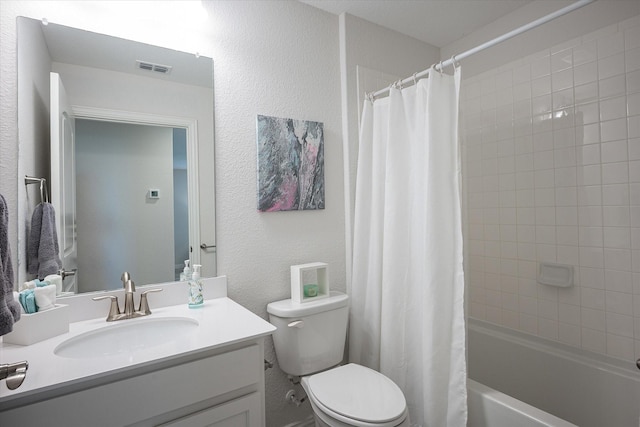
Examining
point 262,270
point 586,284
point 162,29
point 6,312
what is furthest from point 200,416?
point 586,284

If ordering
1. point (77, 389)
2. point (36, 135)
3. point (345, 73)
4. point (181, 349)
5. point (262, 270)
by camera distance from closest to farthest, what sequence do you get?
1. point (77, 389)
2. point (181, 349)
3. point (36, 135)
4. point (262, 270)
5. point (345, 73)

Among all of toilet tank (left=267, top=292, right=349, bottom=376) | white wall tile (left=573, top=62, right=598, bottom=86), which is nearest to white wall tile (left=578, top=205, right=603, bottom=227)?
white wall tile (left=573, top=62, right=598, bottom=86)

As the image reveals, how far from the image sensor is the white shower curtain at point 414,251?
1485 millimetres

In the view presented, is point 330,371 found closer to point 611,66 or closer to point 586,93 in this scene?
point 586,93

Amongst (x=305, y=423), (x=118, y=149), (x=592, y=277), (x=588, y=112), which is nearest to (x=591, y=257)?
(x=592, y=277)

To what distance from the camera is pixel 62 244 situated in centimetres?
130

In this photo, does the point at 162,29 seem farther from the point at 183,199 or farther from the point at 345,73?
the point at 345,73

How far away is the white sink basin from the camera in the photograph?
116 centimetres

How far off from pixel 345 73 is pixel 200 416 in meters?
1.84

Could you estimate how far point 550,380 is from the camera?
187 cm

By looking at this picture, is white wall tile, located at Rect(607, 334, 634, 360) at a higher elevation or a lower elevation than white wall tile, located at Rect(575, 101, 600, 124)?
lower

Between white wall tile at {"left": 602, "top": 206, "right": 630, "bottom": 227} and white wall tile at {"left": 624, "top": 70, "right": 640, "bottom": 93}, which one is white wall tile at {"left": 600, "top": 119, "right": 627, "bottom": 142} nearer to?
white wall tile at {"left": 624, "top": 70, "right": 640, "bottom": 93}

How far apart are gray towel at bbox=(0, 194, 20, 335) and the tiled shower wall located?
5.21 ft

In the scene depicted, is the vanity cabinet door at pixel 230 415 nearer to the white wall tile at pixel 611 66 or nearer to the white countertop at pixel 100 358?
the white countertop at pixel 100 358
